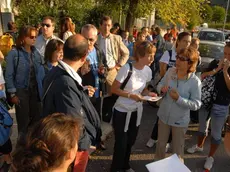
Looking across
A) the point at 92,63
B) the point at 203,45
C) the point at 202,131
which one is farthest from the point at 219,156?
the point at 203,45

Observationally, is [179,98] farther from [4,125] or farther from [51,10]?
[51,10]

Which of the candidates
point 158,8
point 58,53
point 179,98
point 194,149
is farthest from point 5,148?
point 158,8

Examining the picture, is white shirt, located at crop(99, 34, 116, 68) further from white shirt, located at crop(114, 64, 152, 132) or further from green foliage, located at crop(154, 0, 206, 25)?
green foliage, located at crop(154, 0, 206, 25)

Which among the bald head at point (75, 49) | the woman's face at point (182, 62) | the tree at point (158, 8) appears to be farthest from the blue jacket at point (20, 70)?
the tree at point (158, 8)

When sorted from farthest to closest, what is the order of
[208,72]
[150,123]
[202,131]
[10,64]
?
[150,123] < [202,131] < [208,72] < [10,64]

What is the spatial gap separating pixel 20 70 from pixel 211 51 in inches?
271

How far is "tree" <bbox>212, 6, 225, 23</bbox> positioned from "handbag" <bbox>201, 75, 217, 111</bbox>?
173ft

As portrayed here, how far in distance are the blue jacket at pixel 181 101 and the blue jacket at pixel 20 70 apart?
1692 mm

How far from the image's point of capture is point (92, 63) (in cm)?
342

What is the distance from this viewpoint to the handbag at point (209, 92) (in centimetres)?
336

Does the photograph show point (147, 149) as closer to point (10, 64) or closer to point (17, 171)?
point (10, 64)

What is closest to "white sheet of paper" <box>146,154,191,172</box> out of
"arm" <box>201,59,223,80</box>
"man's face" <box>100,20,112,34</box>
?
"arm" <box>201,59,223,80</box>

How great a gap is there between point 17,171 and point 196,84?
7.21 ft

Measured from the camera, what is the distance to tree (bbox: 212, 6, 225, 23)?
50.3m
